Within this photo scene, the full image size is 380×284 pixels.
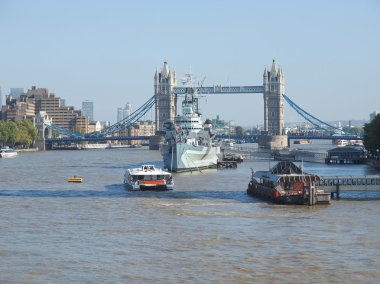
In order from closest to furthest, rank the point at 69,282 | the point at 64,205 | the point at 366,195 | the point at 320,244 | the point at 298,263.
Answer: the point at 69,282 < the point at 298,263 < the point at 320,244 < the point at 64,205 < the point at 366,195

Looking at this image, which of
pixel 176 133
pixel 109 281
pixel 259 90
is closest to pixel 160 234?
pixel 109 281

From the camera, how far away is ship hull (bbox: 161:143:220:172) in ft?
A: 252

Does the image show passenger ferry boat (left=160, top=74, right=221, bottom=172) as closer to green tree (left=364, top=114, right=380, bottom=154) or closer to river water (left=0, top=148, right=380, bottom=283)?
green tree (left=364, top=114, right=380, bottom=154)

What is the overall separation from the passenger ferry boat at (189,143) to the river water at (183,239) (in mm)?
25024

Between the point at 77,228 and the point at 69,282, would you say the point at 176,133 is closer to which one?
the point at 77,228

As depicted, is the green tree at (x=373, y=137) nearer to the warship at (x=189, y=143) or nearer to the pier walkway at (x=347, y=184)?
the warship at (x=189, y=143)

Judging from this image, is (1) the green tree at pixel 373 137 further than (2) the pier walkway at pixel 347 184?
Yes

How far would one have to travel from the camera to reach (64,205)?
45656 mm

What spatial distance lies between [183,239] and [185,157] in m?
44.6

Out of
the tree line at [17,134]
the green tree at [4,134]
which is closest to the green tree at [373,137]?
the green tree at [4,134]

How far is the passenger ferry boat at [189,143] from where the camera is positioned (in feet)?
253

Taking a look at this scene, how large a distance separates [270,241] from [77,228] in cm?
834

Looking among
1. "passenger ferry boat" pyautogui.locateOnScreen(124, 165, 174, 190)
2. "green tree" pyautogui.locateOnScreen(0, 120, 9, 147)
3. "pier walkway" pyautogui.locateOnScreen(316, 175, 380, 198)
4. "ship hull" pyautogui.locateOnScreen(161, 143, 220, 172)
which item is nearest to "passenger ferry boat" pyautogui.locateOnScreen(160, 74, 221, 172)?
"ship hull" pyautogui.locateOnScreen(161, 143, 220, 172)

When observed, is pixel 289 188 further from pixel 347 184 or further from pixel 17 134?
pixel 17 134
